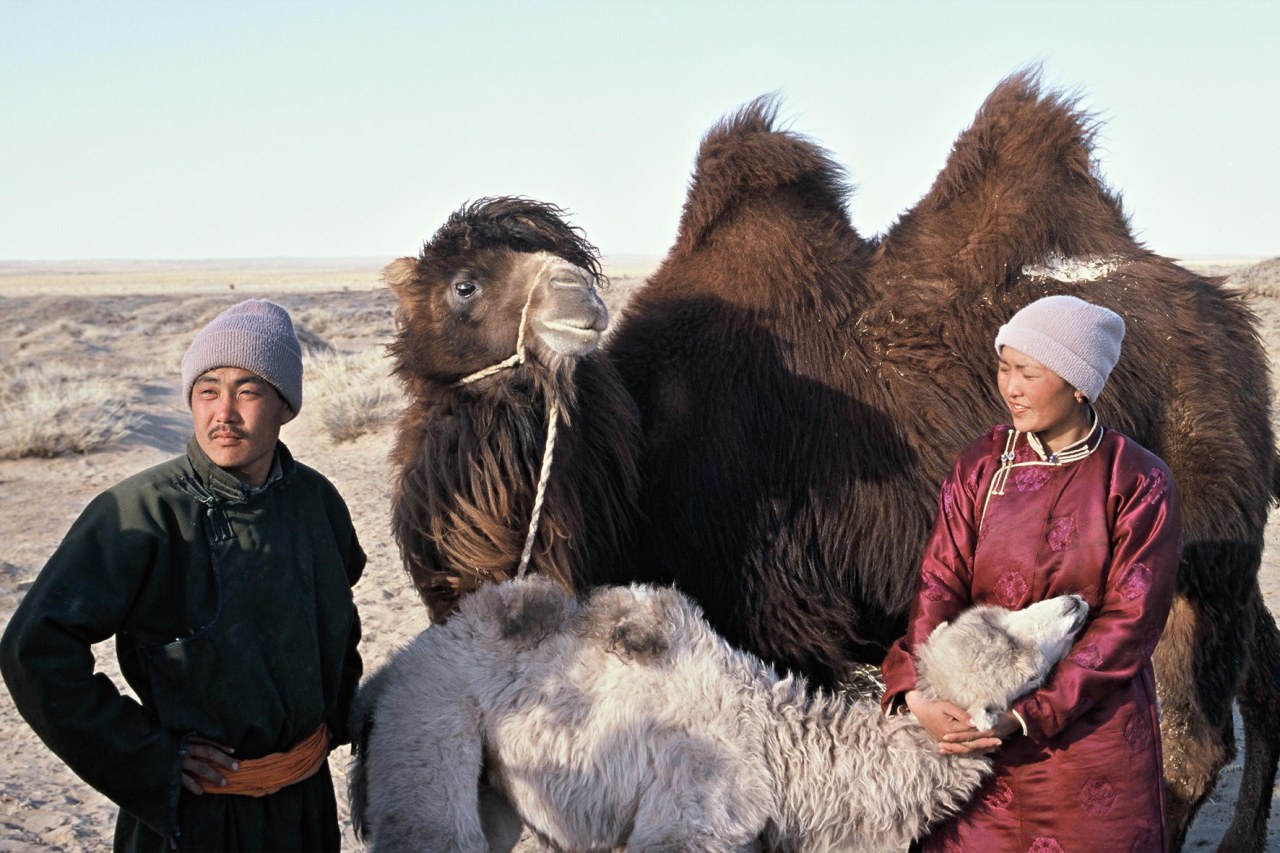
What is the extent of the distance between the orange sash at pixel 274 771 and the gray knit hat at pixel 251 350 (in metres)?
0.82

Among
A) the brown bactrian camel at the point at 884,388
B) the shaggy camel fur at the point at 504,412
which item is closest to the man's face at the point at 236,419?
the shaggy camel fur at the point at 504,412

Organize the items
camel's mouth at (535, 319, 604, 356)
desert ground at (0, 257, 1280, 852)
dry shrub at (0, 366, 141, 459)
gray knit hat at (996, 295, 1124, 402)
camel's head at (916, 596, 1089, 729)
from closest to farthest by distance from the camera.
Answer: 1. camel's head at (916, 596, 1089, 729)
2. gray knit hat at (996, 295, 1124, 402)
3. camel's mouth at (535, 319, 604, 356)
4. desert ground at (0, 257, 1280, 852)
5. dry shrub at (0, 366, 141, 459)

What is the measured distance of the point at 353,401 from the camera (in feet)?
46.2

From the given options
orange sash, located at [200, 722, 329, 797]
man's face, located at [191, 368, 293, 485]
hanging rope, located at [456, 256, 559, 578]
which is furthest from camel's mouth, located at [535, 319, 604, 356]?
orange sash, located at [200, 722, 329, 797]

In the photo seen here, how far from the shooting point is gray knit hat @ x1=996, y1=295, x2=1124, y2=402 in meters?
2.89

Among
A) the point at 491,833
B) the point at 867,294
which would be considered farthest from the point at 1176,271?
the point at 491,833

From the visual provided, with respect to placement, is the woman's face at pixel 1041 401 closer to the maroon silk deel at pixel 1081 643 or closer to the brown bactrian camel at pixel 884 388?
the maroon silk deel at pixel 1081 643

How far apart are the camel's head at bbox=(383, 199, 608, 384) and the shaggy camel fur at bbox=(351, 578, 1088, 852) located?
1.03 meters

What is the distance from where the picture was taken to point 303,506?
2.82m

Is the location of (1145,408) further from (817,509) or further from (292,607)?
→ (292,607)

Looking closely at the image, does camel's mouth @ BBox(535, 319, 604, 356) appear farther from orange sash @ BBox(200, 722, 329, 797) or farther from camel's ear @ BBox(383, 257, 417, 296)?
orange sash @ BBox(200, 722, 329, 797)

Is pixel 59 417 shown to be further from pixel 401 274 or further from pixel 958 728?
pixel 958 728

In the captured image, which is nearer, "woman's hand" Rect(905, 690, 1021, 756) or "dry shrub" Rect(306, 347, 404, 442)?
"woman's hand" Rect(905, 690, 1021, 756)

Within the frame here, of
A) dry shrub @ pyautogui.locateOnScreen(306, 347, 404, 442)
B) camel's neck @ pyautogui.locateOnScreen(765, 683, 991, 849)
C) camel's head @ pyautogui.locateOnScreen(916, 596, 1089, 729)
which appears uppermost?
camel's head @ pyautogui.locateOnScreen(916, 596, 1089, 729)
